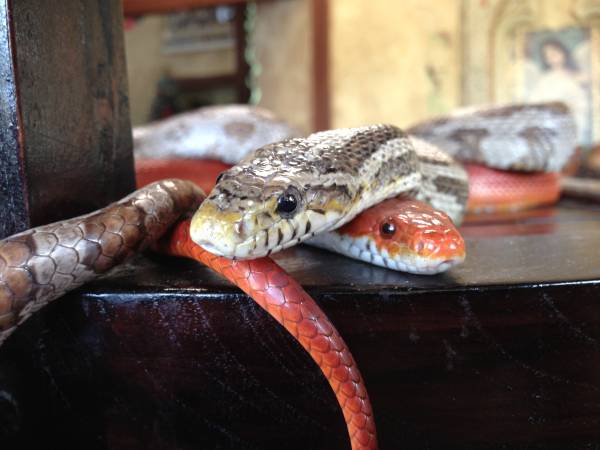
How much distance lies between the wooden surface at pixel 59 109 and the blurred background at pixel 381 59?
299 centimetres

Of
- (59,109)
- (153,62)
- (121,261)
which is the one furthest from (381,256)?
(153,62)

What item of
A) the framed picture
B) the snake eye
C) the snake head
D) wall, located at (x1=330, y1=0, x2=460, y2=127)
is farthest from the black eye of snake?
the framed picture

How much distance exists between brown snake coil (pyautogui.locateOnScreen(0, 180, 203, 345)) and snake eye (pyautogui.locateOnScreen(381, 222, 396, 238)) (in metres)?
0.32

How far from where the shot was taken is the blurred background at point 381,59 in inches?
154

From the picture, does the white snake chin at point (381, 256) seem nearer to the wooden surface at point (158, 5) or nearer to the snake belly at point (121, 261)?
the snake belly at point (121, 261)

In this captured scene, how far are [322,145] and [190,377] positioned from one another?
403 mm

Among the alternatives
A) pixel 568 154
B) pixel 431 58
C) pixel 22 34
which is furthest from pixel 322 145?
pixel 431 58

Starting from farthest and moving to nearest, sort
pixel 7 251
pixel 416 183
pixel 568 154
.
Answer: pixel 568 154 → pixel 416 183 → pixel 7 251

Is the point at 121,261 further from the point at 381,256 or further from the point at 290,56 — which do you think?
the point at 290,56

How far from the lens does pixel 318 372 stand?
750mm

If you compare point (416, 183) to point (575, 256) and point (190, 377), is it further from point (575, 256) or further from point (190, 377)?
point (190, 377)

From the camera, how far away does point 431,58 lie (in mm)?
4082

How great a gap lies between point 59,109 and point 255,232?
1.22 ft

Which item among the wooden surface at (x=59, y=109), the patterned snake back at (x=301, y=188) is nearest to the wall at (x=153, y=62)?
the wooden surface at (x=59, y=109)
